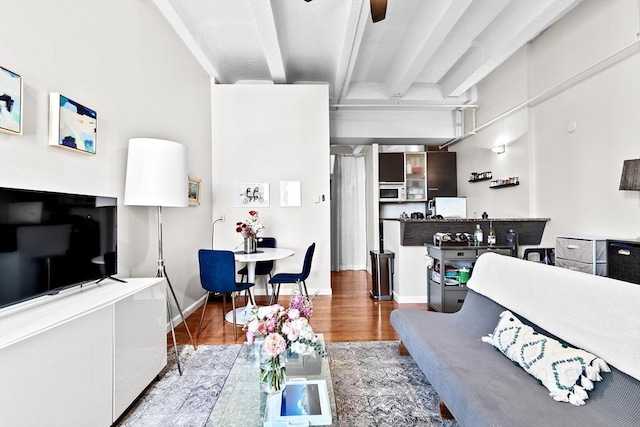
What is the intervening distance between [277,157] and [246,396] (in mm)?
3527

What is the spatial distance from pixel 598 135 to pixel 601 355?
2998 mm

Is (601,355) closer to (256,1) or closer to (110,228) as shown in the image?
(110,228)

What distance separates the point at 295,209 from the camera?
4488 mm

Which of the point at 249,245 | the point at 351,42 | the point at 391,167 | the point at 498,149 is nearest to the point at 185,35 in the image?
the point at 351,42

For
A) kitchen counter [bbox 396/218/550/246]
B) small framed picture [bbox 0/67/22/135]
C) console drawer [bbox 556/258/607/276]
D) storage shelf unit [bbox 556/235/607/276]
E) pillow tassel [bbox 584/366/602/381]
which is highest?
small framed picture [bbox 0/67/22/135]

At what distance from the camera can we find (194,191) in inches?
147

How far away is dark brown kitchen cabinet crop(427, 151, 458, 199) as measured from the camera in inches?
245

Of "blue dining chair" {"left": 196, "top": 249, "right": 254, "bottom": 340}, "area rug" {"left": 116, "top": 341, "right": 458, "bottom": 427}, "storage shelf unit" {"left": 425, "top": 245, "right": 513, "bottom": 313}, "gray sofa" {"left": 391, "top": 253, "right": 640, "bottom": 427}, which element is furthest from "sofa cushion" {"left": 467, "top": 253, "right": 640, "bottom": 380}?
"blue dining chair" {"left": 196, "top": 249, "right": 254, "bottom": 340}

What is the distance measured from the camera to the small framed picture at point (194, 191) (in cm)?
364

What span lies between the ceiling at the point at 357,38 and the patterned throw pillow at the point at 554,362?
3.06m

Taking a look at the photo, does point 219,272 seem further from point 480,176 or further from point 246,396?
point 480,176

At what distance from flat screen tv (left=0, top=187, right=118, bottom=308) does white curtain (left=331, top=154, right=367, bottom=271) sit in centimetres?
482

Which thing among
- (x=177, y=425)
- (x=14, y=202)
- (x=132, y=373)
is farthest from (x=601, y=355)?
(x=14, y=202)

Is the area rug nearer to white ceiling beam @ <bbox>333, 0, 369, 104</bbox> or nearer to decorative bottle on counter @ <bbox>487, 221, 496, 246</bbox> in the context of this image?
decorative bottle on counter @ <bbox>487, 221, 496, 246</bbox>
